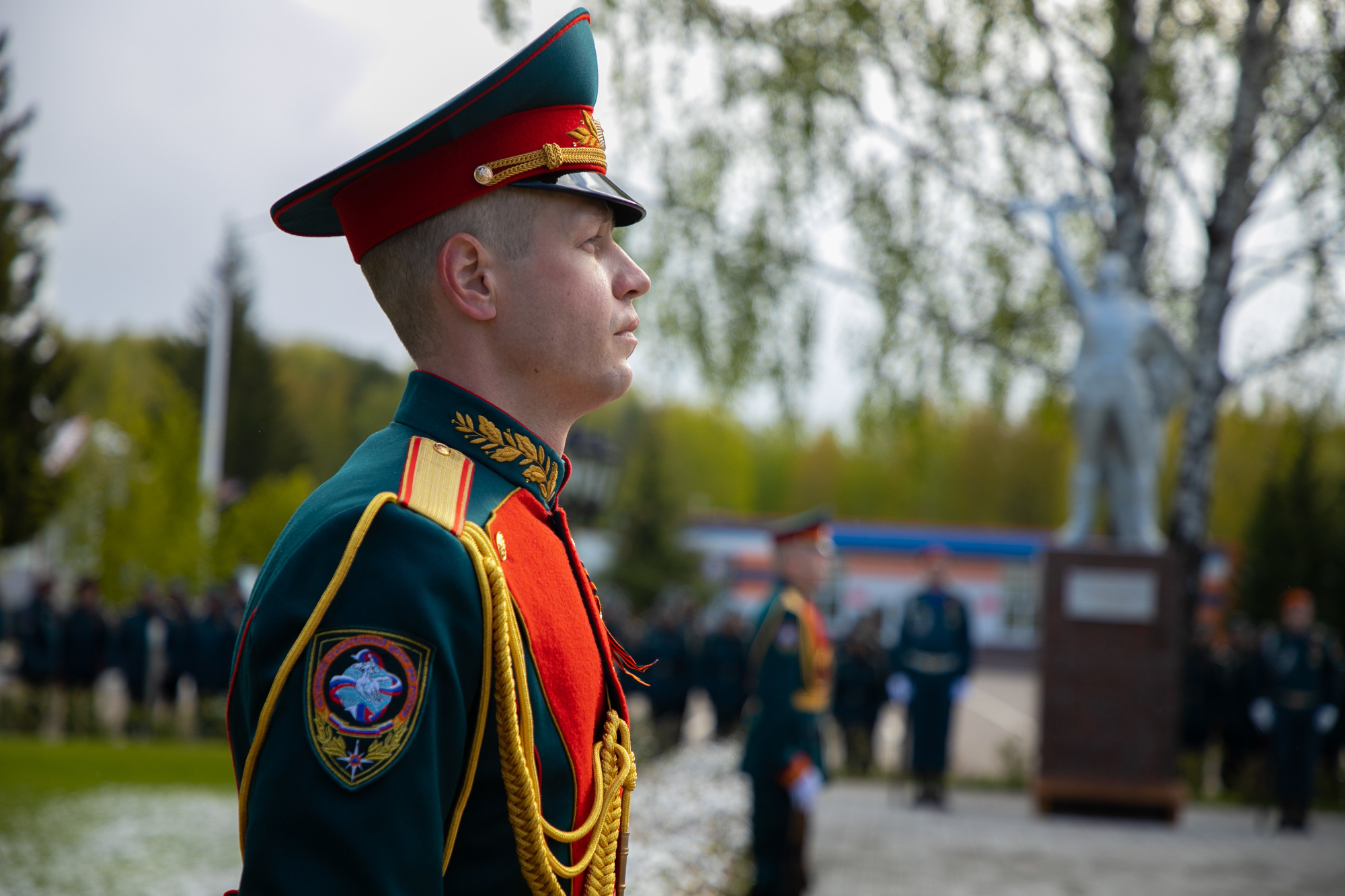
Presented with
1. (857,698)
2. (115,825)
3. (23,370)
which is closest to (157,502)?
(23,370)

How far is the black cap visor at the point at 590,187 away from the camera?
135 centimetres

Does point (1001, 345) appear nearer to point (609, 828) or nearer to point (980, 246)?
Result: point (980, 246)

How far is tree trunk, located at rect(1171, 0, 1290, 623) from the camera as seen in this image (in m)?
11.5

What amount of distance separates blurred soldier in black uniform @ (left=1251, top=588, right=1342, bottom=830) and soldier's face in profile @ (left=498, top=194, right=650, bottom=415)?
10.3 meters

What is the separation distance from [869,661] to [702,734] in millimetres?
3248

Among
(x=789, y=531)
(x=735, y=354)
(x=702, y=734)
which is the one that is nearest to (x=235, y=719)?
(x=789, y=531)

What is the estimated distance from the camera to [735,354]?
12719mm

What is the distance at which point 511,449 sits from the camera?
1398mm

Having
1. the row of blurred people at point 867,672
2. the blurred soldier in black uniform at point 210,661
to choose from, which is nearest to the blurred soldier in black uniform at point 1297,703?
the row of blurred people at point 867,672

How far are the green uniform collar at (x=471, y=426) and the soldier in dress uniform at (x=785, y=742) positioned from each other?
4.87 metres

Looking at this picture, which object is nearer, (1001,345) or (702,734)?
(1001,345)

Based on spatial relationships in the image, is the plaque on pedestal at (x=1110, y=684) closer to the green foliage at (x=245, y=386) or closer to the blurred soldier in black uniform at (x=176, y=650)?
the blurred soldier in black uniform at (x=176, y=650)

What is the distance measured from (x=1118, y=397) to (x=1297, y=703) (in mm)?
3180

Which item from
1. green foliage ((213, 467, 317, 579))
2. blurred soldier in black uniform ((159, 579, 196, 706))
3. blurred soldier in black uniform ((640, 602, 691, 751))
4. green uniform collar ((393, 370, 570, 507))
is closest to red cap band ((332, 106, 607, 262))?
green uniform collar ((393, 370, 570, 507))
